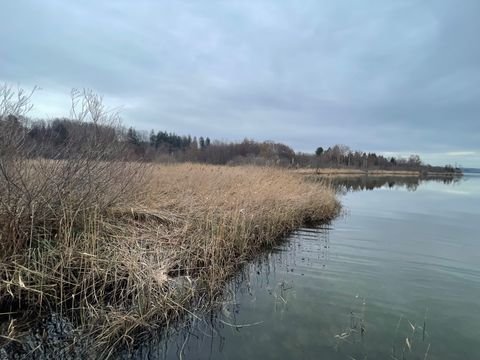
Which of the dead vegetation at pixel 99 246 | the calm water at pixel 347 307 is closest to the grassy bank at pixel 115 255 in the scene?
the dead vegetation at pixel 99 246

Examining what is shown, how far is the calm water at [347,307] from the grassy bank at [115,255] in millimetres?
456

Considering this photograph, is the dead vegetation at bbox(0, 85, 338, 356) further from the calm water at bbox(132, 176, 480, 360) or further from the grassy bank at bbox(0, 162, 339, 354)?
the calm water at bbox(132, 176, 480, 360)

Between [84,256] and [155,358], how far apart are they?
202cm

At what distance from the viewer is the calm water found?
394 cm

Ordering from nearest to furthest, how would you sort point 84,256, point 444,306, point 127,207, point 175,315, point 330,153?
point 175,315
point 84,256
point 444,306
point 127,207
point 330,153

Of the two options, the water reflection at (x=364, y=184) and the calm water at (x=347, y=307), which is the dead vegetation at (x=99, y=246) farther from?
the water reflection at (x=364, y=184)

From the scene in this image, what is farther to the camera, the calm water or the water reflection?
the water reflection

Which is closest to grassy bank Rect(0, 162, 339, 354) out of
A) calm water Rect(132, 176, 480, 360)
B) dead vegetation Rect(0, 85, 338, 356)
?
dead vegetation Rect(0, 85, 338, 356)

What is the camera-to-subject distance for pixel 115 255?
5094mm

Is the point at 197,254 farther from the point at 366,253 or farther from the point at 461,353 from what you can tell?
the point at 366,253

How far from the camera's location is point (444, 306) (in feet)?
17.4

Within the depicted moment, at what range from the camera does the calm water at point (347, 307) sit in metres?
3.94

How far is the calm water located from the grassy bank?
46cm

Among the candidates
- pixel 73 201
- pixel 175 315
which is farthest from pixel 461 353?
pixel 73 201
